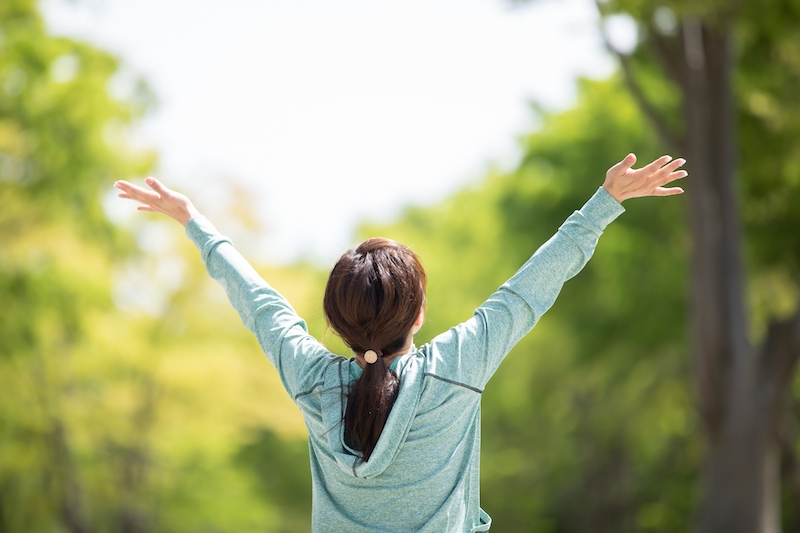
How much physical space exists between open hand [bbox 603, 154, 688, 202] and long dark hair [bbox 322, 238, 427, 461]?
484mm

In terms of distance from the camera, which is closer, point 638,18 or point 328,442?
point 328,442

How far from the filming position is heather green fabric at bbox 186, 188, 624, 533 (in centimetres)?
183

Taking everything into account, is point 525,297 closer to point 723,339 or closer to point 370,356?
point 370,356

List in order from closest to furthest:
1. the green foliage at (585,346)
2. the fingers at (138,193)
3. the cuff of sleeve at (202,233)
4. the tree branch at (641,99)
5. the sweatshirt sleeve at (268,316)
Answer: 1. the sweatshirt sleeve at (268,316)
2. the cuff of sleeve at (202,233)
3. the fingers at (138,193)
4. the tree branch at (641,99)
5. the green foliage at (585,346)

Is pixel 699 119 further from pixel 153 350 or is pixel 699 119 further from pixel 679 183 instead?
pixel 153 350

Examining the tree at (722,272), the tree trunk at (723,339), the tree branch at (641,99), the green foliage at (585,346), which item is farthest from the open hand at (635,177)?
the green foliage at (585,346)

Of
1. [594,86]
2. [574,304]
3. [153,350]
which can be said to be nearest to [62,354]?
[153,350]

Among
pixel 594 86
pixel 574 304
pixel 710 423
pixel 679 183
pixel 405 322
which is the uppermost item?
pixel 594 86

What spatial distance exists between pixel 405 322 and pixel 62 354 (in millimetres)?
12961

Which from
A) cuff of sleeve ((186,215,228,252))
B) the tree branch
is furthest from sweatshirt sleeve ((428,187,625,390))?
the tree branch

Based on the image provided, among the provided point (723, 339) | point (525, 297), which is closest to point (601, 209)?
point (525, 297)

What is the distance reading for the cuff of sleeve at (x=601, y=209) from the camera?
6.52ft

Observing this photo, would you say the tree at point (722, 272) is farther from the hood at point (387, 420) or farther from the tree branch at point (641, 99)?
the hood at point (387, 420)

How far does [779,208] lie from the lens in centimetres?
1077
